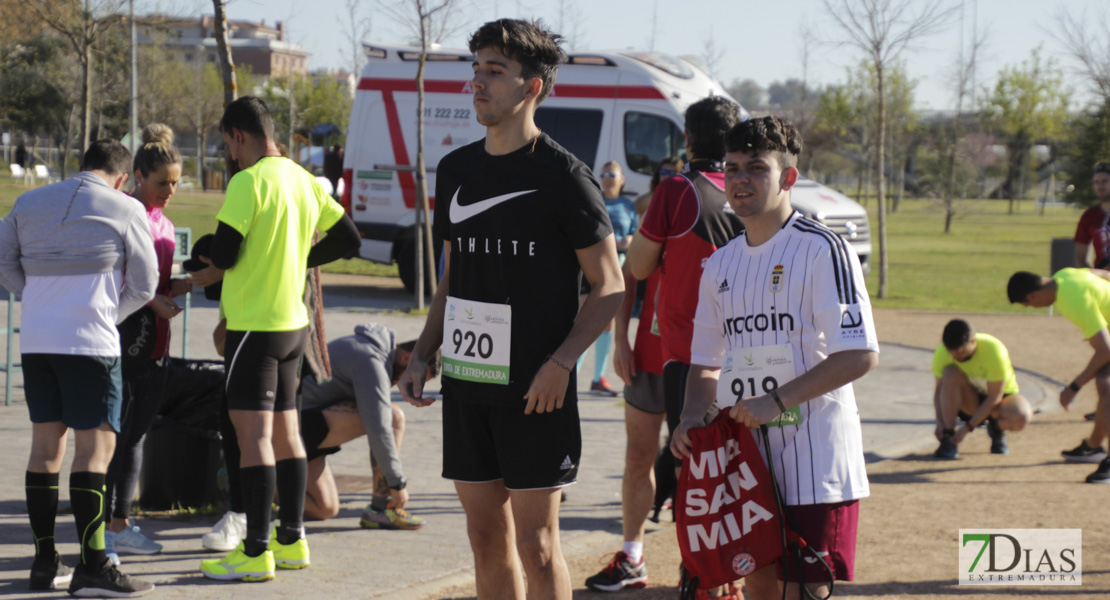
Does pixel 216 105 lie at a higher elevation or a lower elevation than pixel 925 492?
higher

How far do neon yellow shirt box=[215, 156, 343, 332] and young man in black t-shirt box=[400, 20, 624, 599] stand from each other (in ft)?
4.96

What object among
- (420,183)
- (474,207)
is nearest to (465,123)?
(420,183)

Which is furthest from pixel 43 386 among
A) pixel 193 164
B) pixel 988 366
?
pixel 193 164

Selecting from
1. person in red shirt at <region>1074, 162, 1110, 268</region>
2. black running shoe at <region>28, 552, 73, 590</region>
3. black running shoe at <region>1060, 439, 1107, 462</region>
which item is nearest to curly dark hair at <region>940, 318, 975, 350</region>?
black running shoe at <region>1060, 439, 1107, 462</region>

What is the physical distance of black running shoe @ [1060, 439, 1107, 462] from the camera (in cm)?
781

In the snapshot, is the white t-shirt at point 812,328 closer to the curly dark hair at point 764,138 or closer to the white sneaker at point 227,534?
the curly dark hair at point 764,138

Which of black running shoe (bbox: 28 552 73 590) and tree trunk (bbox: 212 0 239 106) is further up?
tree trunk (bbox: 212 0 239 106)

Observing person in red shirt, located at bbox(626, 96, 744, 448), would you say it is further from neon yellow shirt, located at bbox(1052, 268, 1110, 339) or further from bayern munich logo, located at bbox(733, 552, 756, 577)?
neon yellow shirt, located at bbox(1052, 268, 1110, 339)

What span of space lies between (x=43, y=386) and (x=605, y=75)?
41.7 ft

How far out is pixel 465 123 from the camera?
16.8 m

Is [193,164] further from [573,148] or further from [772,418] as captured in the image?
[772,418]

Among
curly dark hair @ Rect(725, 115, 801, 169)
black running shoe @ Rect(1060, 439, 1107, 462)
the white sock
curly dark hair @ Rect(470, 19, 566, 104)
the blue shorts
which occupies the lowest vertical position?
black running shoe @ Rect(1060, 439, 1107, 462)

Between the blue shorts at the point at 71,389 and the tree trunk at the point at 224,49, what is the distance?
139 inches

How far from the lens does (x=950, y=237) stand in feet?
128
